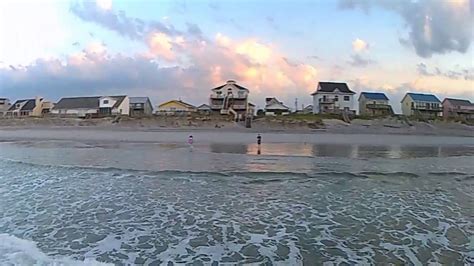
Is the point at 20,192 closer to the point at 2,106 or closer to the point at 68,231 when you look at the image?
the point at 68,231

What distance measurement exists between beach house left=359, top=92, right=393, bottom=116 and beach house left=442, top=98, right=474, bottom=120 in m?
11.1

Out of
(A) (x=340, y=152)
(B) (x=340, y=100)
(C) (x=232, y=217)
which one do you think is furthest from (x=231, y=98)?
(C) (x=232, y=217)

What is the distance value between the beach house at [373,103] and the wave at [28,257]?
224 feet

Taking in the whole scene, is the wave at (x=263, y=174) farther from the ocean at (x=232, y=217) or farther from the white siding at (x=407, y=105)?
the white siding at (x=407, y=105)

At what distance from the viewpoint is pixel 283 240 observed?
6.43 meters

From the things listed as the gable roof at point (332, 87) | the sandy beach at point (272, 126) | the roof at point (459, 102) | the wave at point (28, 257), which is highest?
the gable roof at point (332, 87)

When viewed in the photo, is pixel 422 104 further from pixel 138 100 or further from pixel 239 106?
pixel 138 100

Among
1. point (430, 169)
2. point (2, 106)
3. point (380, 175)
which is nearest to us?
point (380, 175)

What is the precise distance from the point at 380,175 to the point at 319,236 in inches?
326

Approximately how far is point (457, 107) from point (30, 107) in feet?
262

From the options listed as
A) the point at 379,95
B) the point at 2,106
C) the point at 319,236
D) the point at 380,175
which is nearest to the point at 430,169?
the point at 380,175

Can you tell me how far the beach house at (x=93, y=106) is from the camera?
225ft

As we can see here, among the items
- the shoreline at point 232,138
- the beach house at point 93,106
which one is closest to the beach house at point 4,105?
the beach house at point 93,106

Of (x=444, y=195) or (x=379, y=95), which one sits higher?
(x=379, y=95)
